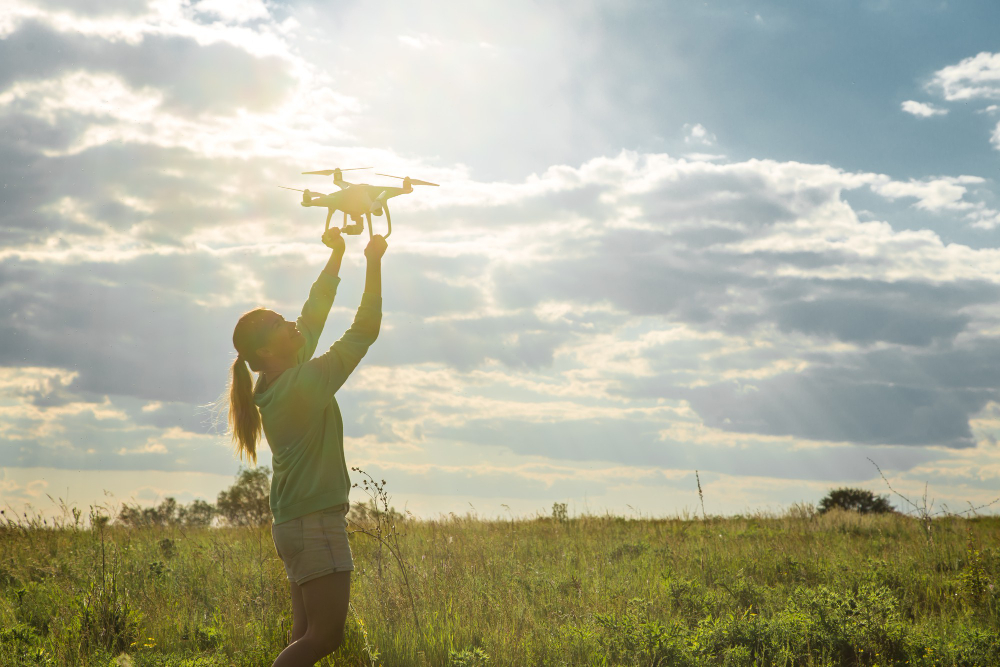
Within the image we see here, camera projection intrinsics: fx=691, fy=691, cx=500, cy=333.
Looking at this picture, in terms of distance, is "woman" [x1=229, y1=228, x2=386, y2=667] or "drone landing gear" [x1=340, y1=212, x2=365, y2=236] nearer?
"woman" [x1=229, y1=228, x2=386, y2=667]

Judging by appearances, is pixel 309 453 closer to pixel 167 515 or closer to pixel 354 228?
pixel 354 228

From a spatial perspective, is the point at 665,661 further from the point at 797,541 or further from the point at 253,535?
the point at 253,535

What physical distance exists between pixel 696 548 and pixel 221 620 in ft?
23.8

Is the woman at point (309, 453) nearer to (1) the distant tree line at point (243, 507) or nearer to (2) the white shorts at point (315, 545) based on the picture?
(2) the white shorts at point (315, 545)

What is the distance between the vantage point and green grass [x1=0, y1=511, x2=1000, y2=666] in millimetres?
6109

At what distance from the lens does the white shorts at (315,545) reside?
13.0 feet

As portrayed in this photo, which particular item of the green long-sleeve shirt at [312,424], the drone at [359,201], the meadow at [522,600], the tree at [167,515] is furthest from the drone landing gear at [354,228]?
the tree at [167,515]

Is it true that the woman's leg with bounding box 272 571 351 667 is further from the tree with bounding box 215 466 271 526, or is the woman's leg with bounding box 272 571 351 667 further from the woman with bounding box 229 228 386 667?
the tree with bounding box 215 466 271 526

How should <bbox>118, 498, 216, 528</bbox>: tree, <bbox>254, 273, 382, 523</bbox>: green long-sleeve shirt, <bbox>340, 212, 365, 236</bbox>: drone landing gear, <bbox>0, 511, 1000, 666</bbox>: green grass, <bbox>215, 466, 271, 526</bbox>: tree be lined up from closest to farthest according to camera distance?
<bbox>254, 273, 382, 523</bbox>: green long-sleeve shirt < <bbox>340, 212, 365, 236</bbox>: drone landing gear < <bbox>0, 511, 1000, 666</bbox>: green grass < <bbox>118, 498, 216, 528</bbox>: tree < <bbox>215, 466, 271, 526</bbox>: tree

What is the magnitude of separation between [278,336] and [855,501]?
21.9 m

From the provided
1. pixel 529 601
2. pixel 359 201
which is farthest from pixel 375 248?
pixel 529 601

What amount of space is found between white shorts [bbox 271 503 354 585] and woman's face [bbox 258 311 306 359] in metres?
1.05

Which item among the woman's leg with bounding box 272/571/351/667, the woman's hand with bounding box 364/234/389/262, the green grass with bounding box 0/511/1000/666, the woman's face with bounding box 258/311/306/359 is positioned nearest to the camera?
the woman's leg with bounding box 272/571/351/667

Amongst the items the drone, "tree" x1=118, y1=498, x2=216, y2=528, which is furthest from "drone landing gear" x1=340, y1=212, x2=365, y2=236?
"tree" x1=118, y1=498, x2=216, y2=528
